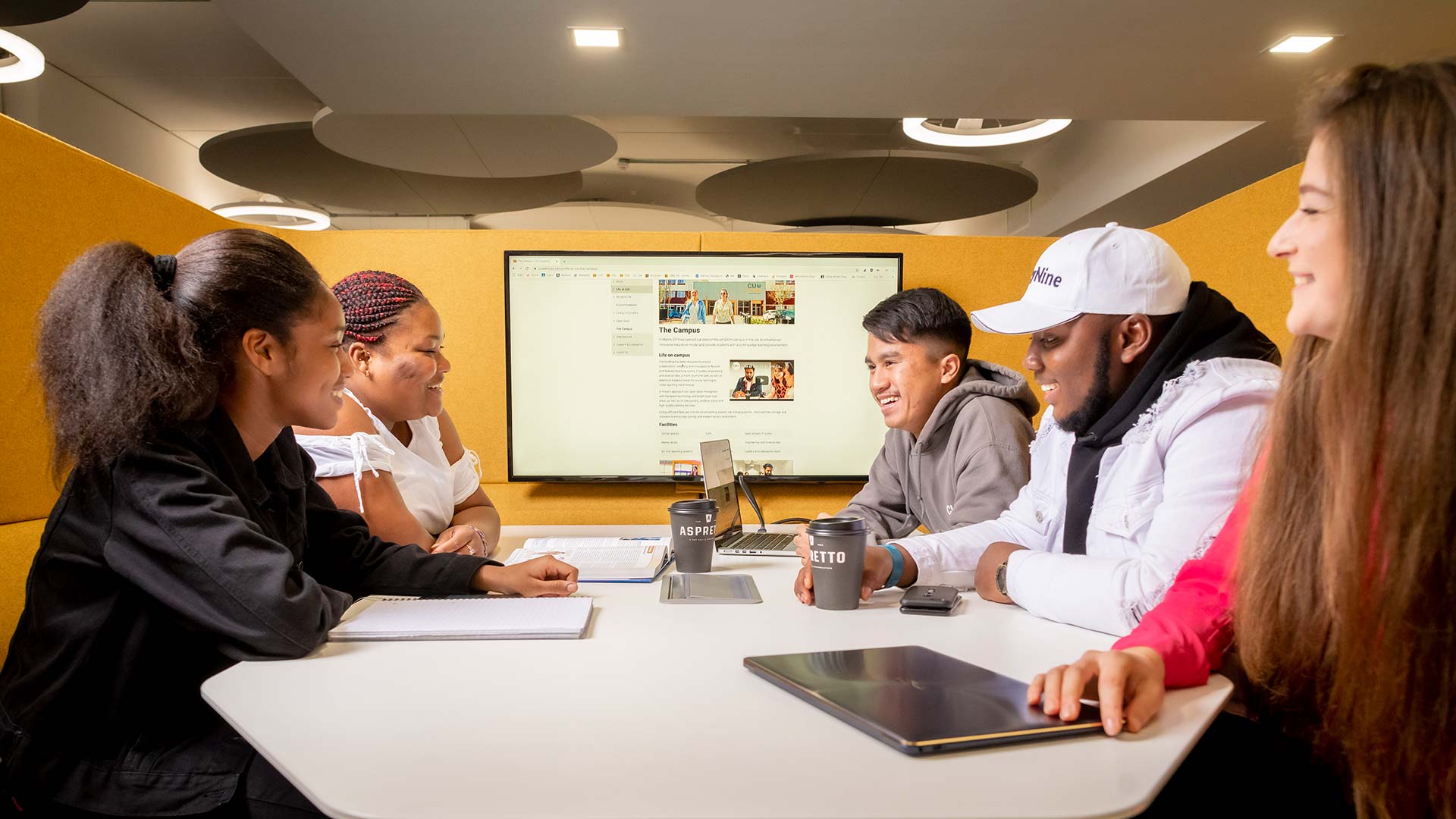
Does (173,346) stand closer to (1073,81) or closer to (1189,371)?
(1189,371)

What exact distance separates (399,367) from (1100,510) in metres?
1.52

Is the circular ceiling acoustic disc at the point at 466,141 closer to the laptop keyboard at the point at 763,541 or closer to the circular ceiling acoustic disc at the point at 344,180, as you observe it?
the circular ceiling acoustic disc at the point at 344,180

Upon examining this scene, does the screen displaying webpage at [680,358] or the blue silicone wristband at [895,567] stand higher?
the screen displaying webpage at [680,358]

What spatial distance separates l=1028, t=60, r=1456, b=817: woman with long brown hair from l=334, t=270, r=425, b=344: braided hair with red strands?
1673 millimetres

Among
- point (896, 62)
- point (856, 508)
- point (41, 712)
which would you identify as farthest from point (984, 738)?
point (896, 62)

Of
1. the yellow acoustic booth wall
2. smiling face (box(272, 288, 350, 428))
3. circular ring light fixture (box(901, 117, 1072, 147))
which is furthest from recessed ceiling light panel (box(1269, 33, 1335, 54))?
smiling face (box(272, 288, 350, 428))

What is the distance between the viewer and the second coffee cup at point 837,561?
4.06 feet

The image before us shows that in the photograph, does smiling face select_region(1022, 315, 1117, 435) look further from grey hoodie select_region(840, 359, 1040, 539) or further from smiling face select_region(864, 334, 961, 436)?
smiling face select_region(864, 334, 961, 436)

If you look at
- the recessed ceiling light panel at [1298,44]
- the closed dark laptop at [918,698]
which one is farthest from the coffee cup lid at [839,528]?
the recessed ceiling light panel at [1298,44]

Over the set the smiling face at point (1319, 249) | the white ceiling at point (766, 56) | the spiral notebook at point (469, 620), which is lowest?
the spiral notebook at point (469, 620)

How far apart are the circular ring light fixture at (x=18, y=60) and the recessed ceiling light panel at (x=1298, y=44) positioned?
510 cm

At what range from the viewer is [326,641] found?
1.05 meters

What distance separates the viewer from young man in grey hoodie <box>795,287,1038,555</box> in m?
1.96

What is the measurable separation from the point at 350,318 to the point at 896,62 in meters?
2.51
